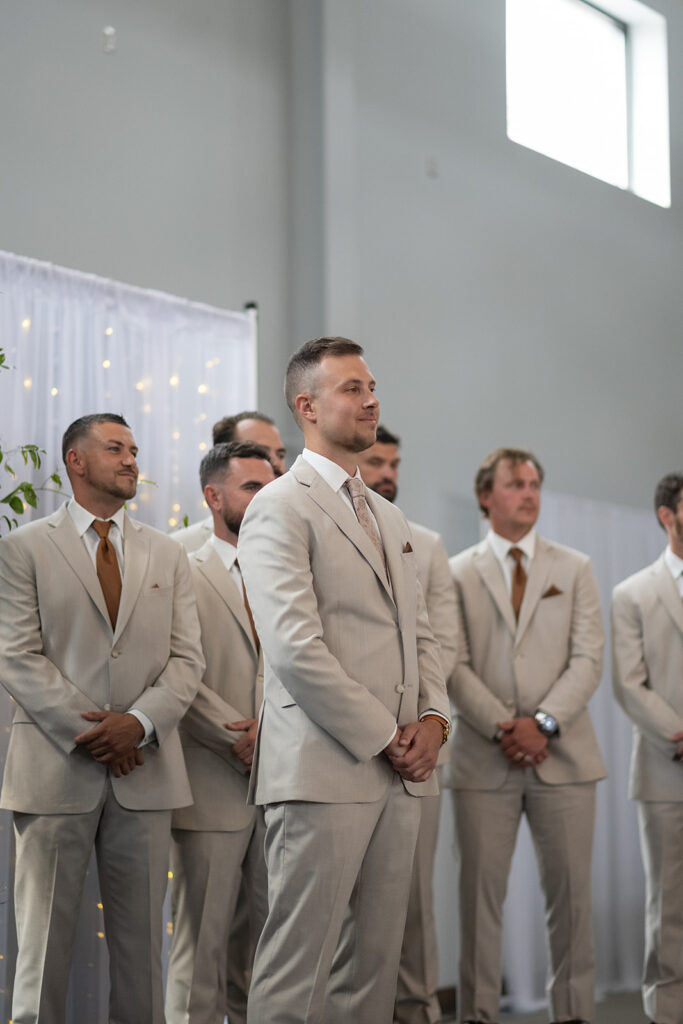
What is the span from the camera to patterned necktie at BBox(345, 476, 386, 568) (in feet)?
9.49

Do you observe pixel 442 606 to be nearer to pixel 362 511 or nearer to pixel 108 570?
pixel 108 570

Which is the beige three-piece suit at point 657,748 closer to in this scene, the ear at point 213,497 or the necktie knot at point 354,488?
the ear at point 213,497

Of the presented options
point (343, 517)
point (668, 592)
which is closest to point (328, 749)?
point (343, 517)

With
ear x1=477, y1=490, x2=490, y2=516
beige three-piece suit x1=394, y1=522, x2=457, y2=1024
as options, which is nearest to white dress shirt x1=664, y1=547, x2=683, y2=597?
ear x1=477, y1=490, x2=490, y2=516

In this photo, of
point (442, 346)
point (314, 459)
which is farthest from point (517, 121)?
point (314, 459)

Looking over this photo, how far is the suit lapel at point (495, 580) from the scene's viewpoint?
4500 millimetres

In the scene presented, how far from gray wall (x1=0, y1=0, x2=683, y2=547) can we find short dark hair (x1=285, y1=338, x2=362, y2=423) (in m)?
2.05

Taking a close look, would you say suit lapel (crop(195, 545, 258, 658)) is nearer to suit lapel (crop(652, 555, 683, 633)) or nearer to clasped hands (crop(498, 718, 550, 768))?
clasped hands (crop(498, 718, 550, 768))

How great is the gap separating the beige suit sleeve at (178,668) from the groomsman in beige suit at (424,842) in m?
0.71

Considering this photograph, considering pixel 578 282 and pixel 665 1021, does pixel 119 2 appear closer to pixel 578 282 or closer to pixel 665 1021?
pixel 578 282

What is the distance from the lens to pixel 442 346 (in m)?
6.05

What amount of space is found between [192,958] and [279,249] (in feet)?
10.5

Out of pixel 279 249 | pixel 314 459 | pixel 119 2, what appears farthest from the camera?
pixel 279 249

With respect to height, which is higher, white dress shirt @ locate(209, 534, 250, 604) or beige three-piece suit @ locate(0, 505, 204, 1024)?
white dress shirt @ locate(209, 534, 250, 604)
